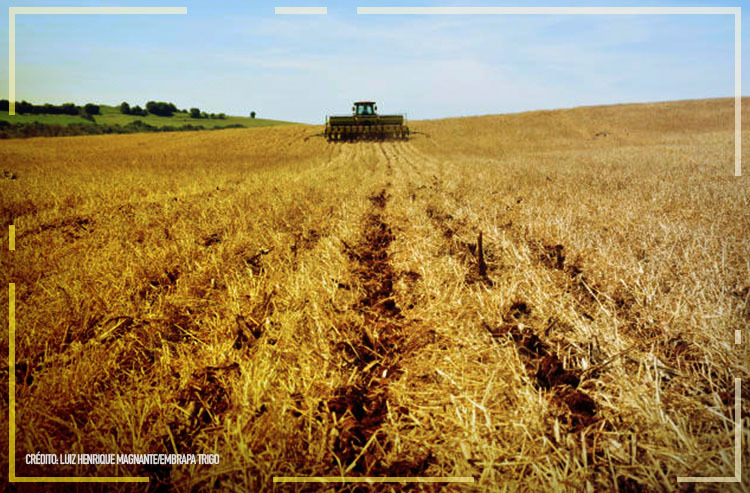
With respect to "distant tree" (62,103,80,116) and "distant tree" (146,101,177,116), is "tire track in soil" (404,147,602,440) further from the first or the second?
"distant tree" (146,101,177,116)

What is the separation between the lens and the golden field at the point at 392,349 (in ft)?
5.40

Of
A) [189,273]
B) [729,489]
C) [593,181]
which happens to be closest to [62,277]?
Result: [189,273]

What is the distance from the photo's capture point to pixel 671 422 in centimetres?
164

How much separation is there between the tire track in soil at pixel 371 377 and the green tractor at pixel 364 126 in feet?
85.0

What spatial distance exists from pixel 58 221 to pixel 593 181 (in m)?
10.0

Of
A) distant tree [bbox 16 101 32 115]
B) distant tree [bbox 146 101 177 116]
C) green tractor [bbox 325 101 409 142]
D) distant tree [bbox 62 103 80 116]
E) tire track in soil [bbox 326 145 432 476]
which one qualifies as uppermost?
distant tree [bbox 146 101 177 116]

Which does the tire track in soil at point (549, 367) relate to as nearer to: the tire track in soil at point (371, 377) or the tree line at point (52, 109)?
the tire track in soil at point (371, 377)

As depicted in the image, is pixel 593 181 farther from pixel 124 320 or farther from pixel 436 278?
pixel 124 320

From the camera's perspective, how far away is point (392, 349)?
2523 mm

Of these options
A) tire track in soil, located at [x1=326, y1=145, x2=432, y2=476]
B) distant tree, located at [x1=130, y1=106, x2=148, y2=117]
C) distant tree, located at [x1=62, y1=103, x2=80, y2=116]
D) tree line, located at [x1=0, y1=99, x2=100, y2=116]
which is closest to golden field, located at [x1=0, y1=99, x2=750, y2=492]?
tire track in soil, located at [x1=326, y1=145, x2=432, y2=476]

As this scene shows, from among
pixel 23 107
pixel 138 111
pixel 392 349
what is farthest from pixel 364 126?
pixel 138 111

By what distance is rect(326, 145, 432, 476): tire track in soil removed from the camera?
167 centimetres

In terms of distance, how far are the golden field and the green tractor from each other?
2395 centimetres

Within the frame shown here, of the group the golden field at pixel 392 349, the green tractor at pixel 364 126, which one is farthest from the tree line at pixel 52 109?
the golden field at pixel 392 349
